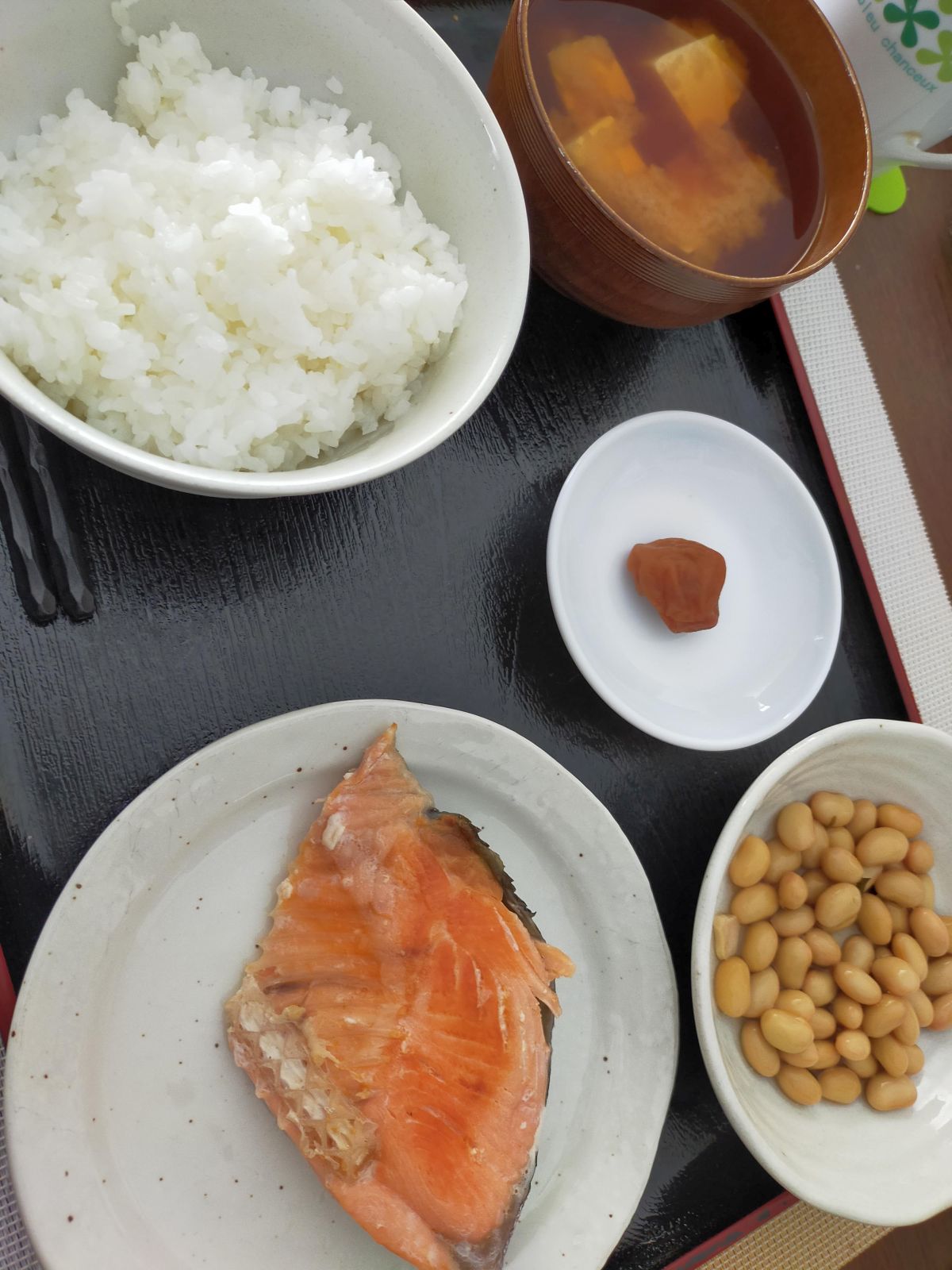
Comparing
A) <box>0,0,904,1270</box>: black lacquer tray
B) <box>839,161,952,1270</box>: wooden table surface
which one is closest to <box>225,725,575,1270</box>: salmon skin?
<box>0,0,904,1270</box>: black lacquer tray

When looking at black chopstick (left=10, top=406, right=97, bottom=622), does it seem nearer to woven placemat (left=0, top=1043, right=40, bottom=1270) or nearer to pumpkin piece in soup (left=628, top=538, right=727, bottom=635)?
woven placemat (left=0, top=1043, right=40, bottom=1270)

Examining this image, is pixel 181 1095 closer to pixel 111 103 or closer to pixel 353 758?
pixel 353 758

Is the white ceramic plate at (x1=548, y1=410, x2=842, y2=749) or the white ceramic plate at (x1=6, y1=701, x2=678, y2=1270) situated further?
the white ceramic plate at (x1=548, y1=410, x2=842, y2=749)

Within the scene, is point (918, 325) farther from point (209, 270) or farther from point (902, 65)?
point (209, 270)

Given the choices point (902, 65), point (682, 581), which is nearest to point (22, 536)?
point (682, 581)

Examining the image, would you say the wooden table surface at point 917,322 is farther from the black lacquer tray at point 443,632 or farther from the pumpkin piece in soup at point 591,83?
the pumpkin piece in soup at point 591,83
